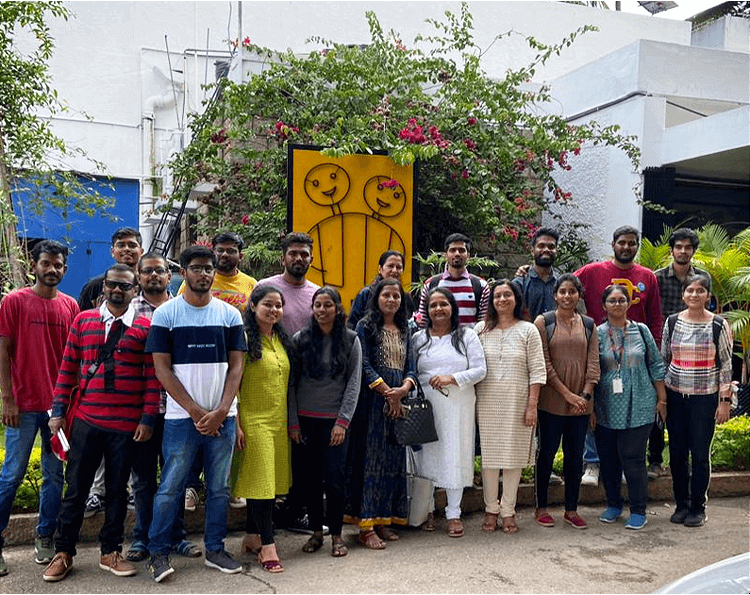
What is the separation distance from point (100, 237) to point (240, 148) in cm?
733

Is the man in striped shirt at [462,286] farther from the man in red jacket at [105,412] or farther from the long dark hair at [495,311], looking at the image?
the man in red jacket at [105,412]

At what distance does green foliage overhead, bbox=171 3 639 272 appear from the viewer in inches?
337

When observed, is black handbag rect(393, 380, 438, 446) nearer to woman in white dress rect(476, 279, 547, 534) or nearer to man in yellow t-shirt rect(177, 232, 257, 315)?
woman in white dress rect(476, 279, 547, 534)

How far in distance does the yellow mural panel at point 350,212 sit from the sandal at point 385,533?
2783mm

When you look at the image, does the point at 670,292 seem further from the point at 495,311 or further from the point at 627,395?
the point at 495,311

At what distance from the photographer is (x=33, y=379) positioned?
14.7 feet

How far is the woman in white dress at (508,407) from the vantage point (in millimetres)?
5164

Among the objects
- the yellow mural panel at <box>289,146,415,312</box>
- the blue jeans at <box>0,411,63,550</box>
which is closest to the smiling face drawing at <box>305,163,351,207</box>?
the yellow mural panel at <box>289,146,415,312</box>

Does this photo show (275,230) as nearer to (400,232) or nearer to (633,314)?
(400,232)

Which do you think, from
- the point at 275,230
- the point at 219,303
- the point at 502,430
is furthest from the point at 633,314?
the point at 275,230

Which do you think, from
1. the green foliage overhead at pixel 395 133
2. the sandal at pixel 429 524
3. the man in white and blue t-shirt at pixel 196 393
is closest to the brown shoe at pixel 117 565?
the man in white and blue t-shirt at pixel 196 393

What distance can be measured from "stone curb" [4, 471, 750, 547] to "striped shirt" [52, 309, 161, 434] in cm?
101

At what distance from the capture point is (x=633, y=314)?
5797 mm

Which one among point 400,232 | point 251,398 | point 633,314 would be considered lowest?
point 251,398
